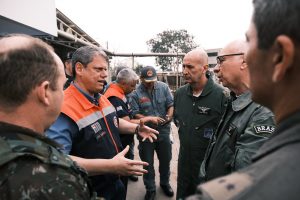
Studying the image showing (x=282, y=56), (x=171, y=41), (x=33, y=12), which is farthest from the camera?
(x=171, y=41)

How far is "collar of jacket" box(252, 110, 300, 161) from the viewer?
0.63 m

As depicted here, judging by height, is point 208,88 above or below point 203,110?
above

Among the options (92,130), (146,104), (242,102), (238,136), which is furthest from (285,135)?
(146,104)

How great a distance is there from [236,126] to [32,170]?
1420 mm

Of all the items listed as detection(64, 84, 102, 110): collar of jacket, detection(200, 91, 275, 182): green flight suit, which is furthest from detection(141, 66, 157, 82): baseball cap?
detection(200, 91, 275, 182): green flight suit

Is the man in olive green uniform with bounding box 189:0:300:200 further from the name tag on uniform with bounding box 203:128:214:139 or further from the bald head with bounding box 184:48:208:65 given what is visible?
the bald head with bounding box 184:48:208:65

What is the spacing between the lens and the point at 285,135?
645mm

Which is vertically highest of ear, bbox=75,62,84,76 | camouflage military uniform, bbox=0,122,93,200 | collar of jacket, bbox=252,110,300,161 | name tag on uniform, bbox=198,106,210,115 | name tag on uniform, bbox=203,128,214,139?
ear, bbox=75,62,84,76

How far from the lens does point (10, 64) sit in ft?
3.45

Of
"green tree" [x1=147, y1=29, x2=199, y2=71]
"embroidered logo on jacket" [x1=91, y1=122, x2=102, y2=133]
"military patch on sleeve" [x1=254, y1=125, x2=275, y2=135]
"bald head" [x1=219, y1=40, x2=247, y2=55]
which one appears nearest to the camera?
"military patch on sleeve" [x1=254, y1=125, x2=275, y2=135]

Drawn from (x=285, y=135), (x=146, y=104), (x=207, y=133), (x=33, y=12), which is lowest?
(x=207, y=133)

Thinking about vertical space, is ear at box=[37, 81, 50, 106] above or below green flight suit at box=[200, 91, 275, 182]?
above

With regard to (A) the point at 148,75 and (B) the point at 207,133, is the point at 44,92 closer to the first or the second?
(B) the point at 207,133

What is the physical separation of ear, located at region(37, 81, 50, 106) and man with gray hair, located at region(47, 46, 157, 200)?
732 millimetres
